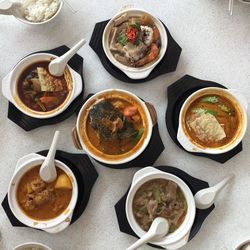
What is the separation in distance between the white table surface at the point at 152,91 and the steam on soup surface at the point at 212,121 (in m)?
0.14

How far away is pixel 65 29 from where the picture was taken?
249 centimetres

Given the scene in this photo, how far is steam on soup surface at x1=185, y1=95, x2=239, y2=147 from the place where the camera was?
7.55 feet

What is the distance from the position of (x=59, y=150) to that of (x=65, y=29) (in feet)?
2.28

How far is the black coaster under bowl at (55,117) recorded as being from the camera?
92.7 inches

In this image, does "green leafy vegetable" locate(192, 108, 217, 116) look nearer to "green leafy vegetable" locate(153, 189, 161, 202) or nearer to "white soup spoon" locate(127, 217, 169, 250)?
"green leafy vegetable" locate(153, 189, 161, 202)

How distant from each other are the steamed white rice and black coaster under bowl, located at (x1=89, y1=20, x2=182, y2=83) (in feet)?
0.85

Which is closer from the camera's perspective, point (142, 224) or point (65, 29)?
point (142, 224)

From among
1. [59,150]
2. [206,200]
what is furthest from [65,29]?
[206,200]

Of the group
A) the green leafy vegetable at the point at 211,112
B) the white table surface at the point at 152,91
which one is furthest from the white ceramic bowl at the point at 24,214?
the green leafy vegetable at the point at 211,112

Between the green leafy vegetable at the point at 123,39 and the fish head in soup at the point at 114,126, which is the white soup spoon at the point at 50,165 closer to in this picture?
the fish head in soup at the point at 114,126

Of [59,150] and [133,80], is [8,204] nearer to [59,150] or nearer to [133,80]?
[59,150]

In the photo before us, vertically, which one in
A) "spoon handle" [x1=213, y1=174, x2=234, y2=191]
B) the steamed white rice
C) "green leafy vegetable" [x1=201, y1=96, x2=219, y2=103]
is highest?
the steamed white rice

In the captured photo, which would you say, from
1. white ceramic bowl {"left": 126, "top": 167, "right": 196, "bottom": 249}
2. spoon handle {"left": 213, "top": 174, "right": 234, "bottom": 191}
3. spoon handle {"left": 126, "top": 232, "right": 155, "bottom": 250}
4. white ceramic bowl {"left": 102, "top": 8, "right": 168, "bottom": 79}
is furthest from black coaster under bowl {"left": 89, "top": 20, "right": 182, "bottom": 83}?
spoon handle {"left": 126, "top": 232, "right": 155, "bottom": 250}

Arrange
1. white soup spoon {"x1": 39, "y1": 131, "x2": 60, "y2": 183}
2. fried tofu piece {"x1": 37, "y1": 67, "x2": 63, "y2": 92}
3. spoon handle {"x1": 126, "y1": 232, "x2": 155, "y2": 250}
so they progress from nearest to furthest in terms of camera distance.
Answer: spoon handle {"x1": 126, "y1": 232, "x2": 155, "y2": 250}, white soup spoon {"x1": 39, "y1": 131, "x2": 60, "y2": 183}, fried tofu piece {"x1": 37, "y1": 67, "x2": 63, "y2": 92}
